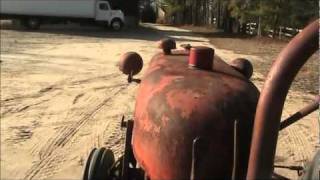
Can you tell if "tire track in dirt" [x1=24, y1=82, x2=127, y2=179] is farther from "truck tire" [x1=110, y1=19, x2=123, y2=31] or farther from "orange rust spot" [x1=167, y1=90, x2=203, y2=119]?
"truck tire" [x1=110, y1=19, x2=123, y2=31]

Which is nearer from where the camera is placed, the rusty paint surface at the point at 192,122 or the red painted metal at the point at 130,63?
the rusty paint surface at the point at 192,122

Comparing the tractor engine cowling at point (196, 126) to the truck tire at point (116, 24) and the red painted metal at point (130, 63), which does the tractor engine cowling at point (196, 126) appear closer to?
the red painted metal at point (130, 63)

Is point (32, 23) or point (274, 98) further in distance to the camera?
point (32, 23)

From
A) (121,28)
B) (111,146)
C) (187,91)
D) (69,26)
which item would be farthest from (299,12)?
(187,91)

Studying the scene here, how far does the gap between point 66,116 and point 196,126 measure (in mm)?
6462

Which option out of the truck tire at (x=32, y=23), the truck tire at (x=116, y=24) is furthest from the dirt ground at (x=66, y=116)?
the truck tire at (x=116, y=24)

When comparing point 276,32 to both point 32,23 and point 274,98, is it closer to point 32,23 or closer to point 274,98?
point 32,23

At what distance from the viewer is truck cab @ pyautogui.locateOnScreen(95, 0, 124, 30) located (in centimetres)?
3516

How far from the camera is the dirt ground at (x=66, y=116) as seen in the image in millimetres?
7059

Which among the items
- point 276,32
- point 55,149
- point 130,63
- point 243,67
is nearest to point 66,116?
point 55,149

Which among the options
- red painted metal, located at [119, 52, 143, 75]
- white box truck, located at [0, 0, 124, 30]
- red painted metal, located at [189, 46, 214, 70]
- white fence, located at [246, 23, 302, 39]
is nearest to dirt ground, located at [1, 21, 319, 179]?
red painted metal, located at [189, 46, 214, 70]

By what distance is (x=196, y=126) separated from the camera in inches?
128

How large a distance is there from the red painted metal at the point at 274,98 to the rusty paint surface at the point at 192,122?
45.9 inches

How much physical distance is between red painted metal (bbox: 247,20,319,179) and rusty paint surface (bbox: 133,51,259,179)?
1.17 meters
